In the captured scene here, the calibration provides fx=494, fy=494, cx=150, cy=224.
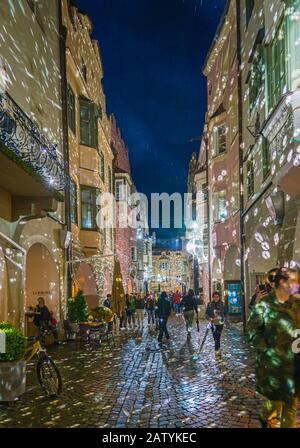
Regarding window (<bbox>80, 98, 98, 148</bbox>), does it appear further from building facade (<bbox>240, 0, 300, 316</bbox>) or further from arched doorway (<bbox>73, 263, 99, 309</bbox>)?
building facade (<bbox>240, 0, 300, 316</bbox>)

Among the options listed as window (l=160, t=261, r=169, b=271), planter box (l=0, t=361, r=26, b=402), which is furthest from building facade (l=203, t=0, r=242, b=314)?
window (l=160, t=261, r=169, b=271)

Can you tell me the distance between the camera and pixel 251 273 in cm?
1998

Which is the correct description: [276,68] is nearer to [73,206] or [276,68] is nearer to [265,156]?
[265,156]

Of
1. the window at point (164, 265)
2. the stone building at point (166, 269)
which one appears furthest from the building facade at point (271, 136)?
the window at point (164, 265)

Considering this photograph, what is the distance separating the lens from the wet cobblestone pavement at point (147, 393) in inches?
284

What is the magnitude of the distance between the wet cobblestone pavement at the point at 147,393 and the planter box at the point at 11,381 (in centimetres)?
19

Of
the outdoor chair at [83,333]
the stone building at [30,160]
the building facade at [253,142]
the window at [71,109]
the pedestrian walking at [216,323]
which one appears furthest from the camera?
the window at [71,109]

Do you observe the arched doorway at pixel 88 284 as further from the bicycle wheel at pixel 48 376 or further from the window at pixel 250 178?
the bicycle wheel at pixel 48 376

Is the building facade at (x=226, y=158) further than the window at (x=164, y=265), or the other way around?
the window at (x=164, y=265)

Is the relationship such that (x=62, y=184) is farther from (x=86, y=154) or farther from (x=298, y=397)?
(x=298, y=397)

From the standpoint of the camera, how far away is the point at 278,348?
5.36 m

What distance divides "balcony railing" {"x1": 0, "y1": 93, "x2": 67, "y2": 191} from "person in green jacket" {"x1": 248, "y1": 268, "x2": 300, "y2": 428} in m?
→ 7.57

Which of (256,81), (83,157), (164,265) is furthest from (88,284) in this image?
(164,265)
